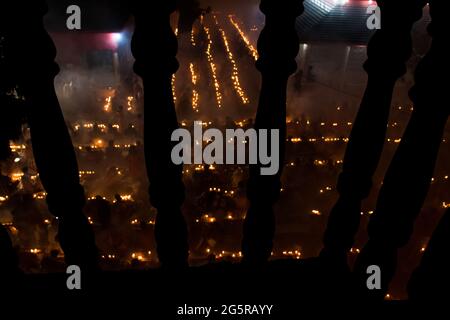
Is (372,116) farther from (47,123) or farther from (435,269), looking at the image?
(47,123)

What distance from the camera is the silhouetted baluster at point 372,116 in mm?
1717

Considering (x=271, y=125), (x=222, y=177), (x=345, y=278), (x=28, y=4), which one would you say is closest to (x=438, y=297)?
(x=345, y=278)

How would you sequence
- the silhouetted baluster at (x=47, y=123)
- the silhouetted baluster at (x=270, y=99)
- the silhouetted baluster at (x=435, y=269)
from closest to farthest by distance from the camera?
the silhouetted baluster at (x=47, y=123), the silhouetted baluster at (x=270, y=99), the silhouetted baluster at (x=435, y=269)

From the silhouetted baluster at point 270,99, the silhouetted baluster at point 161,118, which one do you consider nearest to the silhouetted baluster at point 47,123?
the silhouetted baluster at point 161,118

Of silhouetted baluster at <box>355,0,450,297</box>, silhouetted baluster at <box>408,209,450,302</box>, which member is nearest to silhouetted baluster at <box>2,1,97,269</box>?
silhouetted baluster at <box>355,0,450,297</box>

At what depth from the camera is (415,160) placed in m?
1.98

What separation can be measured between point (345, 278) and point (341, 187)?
65cm

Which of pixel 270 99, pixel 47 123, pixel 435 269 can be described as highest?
pixel 270 99

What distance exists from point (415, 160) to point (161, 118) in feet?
4.65

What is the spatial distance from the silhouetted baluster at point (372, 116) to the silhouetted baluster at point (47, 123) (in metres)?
1.57

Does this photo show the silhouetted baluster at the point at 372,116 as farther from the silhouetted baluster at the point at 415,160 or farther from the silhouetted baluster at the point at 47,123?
the silhouetted baluster at the point at 47,123

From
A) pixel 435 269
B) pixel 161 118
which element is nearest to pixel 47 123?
pixel 161 118

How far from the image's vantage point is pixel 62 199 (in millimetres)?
2012
